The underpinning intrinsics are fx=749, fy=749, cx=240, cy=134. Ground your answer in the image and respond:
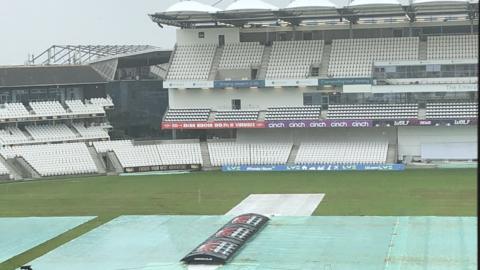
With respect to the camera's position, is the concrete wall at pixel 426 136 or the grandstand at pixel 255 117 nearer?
the grandstand at pixel 255 117

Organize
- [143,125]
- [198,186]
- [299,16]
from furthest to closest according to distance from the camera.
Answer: [143,125] < [299,16] < [198,186]

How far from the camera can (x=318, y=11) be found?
159 feet

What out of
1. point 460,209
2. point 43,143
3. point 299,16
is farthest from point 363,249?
point 43,143

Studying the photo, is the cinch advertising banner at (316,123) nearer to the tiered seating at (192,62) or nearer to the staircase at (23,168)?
the tiered seating at (192,62)

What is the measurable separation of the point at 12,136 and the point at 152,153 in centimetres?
976

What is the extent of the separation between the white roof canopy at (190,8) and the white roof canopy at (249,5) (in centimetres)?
140

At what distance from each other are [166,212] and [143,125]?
86.0 ft

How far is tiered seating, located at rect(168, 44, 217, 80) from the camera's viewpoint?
52.7 meters

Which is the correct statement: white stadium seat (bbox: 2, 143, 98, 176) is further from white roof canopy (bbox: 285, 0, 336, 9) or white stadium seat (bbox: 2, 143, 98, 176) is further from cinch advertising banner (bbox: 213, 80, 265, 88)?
white roof canopy (bbox: 285, 0, 336, 9)

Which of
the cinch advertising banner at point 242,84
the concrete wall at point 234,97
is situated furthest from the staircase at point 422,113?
the cinch advertising banner at point 242,84

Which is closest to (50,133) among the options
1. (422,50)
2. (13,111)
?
(13,111)

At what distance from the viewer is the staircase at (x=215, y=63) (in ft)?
172

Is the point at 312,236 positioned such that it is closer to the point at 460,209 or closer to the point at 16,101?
the point at 460,209

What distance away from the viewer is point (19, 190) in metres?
41.5
